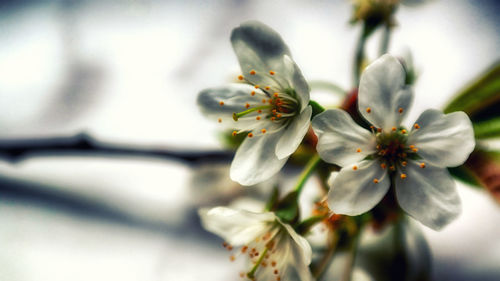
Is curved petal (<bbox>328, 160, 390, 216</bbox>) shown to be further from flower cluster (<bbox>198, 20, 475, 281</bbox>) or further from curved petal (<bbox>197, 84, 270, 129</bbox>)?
curved petal (<bbox>197, 84, 270, 129</bbox>)

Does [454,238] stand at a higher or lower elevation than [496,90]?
lower

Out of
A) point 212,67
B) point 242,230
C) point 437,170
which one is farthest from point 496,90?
point 212,67

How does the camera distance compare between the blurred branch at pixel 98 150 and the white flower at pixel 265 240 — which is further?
the blurred branch at pixel 98 150

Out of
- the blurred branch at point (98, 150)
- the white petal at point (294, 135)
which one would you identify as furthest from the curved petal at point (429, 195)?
the blurred branch at point (98, 150)

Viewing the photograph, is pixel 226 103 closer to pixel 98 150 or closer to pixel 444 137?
pixel 444 137

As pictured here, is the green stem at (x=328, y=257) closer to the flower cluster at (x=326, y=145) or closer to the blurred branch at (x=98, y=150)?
the flower cluster at (x=326, y=145)

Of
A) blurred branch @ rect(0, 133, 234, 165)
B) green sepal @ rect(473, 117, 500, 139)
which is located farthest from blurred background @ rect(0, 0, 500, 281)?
green sepal @ rect(473, 117, 500, 139)

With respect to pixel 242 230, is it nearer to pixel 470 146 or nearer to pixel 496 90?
pixel 470 146
